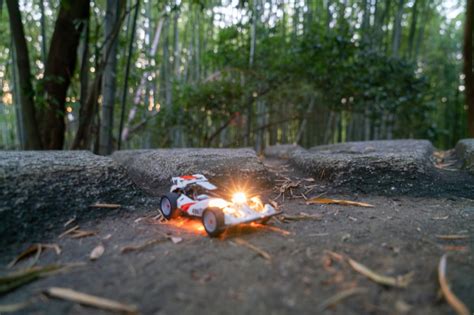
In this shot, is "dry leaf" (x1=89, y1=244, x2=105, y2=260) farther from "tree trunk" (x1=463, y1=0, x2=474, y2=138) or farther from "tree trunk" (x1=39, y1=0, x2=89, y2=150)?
"tree trunk" (x1=463, y1=0, x2=474, y2=138)

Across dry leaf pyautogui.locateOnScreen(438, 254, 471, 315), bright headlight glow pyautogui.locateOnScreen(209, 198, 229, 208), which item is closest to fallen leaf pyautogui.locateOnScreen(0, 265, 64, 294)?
bright headlight glow pyautogui.locateOnScreen(209, 198, 229, 208)

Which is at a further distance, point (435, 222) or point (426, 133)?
point (426, 133)

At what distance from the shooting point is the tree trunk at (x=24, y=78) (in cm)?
291

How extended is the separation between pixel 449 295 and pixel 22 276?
1.27 metres

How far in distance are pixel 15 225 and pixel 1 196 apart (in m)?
0.15

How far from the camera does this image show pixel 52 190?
1553mm

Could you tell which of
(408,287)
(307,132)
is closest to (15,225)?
(408,287)

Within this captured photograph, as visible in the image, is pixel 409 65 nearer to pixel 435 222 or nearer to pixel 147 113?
pixel 435 222

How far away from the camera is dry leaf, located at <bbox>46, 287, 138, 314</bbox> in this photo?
833 millimetres

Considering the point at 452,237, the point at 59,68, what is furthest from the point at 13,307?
the point at 59,68

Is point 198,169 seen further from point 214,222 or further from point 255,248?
point 255,248

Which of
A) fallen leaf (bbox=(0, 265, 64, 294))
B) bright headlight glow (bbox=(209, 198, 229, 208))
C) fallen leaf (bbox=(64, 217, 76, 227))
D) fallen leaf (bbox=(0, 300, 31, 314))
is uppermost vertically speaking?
bright headlight glow (bbox=(209, 198, 229, 208))

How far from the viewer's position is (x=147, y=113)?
7359 mm

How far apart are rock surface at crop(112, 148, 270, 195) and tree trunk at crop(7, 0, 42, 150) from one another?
1468 millimetres
